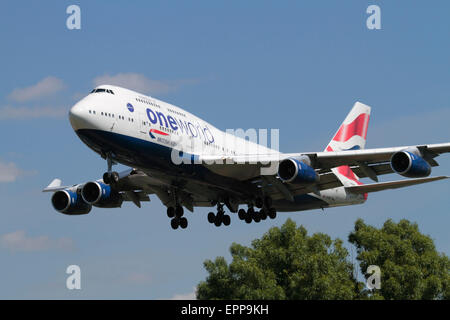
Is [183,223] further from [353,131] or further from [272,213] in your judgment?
[353,131]

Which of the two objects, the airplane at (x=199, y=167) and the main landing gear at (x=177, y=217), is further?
the main landing gear at (x=177, y=217)

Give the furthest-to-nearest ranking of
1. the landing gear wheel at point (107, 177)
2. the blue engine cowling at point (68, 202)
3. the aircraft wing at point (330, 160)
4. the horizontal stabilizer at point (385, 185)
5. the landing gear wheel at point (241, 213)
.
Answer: the blue engine cowling at point (68, 202), the landing gear wheel at point (241, 213), the horizontal stabilizer at point (385, 185), the aircraft wing at point (330, 160), the landing gear wheel at point (107, 177)

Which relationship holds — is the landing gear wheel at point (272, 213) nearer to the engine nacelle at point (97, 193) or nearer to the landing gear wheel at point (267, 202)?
the landing gear wheel at point (267, 202)

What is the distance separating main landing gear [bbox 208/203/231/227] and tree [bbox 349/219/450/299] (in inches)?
892

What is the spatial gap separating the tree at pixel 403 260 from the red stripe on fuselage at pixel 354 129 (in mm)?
15626

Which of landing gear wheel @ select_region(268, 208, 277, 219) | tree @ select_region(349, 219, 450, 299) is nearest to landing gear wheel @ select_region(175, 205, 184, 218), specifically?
landing gear wheel @ select_region(268, 208, 277, 219)

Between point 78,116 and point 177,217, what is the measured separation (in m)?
11.9

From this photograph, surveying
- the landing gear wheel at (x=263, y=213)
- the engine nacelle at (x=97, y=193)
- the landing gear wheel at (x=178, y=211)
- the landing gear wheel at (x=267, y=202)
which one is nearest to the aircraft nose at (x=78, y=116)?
the engine nacelle at (x=97, y=193)

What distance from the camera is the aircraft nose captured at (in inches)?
1522

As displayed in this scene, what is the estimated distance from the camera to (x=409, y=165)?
130ft

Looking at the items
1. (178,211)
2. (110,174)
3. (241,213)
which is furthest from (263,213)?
(110,174)

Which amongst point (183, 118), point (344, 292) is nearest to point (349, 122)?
point (344, 292)

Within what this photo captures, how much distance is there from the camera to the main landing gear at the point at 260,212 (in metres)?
47.0

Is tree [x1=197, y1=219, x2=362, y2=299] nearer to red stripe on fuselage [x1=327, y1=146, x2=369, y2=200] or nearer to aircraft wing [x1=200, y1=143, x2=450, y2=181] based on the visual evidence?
red stripe on fuselage [x1=327, y1=146, x2=369, y2=200]
